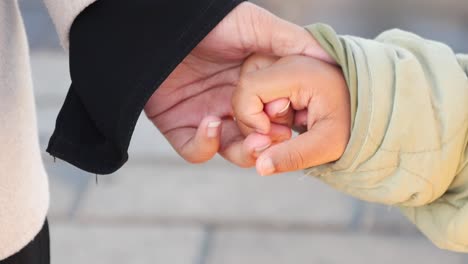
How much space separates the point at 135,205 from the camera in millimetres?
2527

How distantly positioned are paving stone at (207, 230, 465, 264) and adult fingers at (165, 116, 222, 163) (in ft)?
3.78

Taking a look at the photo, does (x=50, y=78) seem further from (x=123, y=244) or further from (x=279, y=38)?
(x=279, y=38)

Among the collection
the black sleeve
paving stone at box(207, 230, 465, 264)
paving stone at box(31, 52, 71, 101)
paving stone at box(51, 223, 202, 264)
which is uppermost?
the black sleeve

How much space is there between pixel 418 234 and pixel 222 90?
138 cm

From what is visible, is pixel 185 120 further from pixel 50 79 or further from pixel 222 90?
pixel 50 79

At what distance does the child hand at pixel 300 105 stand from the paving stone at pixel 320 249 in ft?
4.12

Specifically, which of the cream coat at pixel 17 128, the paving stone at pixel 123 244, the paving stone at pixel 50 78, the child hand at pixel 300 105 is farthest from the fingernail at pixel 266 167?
the paving stone at pixel 50 78

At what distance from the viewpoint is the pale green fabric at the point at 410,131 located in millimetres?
1038

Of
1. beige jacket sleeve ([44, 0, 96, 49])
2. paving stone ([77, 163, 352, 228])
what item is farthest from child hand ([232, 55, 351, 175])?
paving stone ([77, 163, 352, 228])

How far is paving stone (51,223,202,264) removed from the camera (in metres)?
2.32

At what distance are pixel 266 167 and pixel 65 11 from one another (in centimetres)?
33

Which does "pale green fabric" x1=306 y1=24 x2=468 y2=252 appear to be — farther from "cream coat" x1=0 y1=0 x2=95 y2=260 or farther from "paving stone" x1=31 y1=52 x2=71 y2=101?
"paving stone" x1=31 y1=52 x2=71 y2=101

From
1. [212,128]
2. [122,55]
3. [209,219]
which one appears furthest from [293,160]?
[209,219]

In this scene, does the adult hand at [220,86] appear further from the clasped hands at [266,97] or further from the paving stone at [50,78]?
the paving stone at [50,78]
